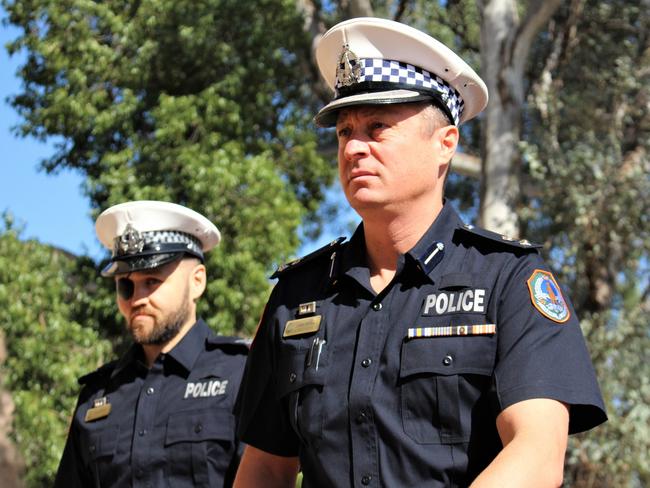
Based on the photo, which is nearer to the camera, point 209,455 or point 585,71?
point 209,455

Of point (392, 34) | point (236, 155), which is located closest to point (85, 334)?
point (236, 155)

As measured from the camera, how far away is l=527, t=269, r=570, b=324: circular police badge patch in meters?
2.49

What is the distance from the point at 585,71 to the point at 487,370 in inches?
448

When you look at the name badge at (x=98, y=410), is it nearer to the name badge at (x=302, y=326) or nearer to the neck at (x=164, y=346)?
the neck at (x=164, y=346)

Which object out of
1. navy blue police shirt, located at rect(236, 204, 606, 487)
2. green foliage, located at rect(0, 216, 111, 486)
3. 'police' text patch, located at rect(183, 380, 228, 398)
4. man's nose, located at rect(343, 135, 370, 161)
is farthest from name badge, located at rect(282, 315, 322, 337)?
green foliage, located at rect(0, 216, 111, 486)

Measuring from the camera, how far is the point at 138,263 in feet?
15.9

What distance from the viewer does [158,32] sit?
490 inches

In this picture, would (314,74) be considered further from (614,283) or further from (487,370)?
(487,370)

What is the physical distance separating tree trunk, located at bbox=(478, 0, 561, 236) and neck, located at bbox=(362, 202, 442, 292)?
891 centimetres

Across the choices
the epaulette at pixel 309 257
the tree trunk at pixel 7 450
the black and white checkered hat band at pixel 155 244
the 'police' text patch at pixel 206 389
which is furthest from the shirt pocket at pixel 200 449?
the tree trunk at pixel 7 450

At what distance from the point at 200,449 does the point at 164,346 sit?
2.07ft

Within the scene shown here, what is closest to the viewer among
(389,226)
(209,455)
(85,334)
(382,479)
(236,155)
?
(382,479)

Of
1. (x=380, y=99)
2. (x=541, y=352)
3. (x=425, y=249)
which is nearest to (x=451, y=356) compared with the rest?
(x=541, y=352)

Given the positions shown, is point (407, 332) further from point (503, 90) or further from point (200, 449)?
point (503, 90)
